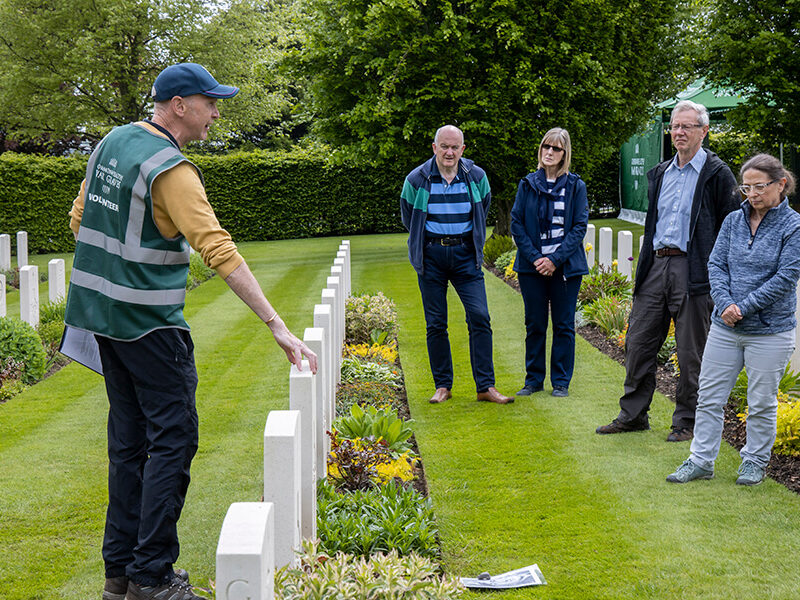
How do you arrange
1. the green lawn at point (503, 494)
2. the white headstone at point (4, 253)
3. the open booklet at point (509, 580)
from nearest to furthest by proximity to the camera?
the open booklet at point (509, 580) → the green lawn at point (503, 494) → the white headstone at point (4, 253)

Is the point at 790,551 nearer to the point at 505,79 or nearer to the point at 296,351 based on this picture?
the point at 296,351

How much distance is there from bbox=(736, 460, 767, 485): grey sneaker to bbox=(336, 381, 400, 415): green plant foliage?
8.41 feet

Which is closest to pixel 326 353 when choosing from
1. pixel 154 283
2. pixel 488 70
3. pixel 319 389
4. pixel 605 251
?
pixel 319 389

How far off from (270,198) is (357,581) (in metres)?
24.3

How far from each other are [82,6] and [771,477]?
21.3m

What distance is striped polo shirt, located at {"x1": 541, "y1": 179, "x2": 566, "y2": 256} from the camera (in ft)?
24.8

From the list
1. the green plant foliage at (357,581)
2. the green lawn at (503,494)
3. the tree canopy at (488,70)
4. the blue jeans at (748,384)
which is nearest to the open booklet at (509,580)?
the green lawn at (503,494)

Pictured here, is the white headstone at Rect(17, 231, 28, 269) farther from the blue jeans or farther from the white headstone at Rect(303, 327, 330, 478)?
the blue jeans

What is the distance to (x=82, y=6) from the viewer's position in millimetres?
22141

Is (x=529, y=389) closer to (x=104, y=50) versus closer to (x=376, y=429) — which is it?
(x=376, y=429)

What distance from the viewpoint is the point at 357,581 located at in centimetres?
335

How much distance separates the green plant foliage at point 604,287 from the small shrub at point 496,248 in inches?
201

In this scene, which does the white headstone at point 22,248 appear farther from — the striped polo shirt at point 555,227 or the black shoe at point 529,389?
the striped polo shirt at point 555,227

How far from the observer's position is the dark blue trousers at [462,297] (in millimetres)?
7363
